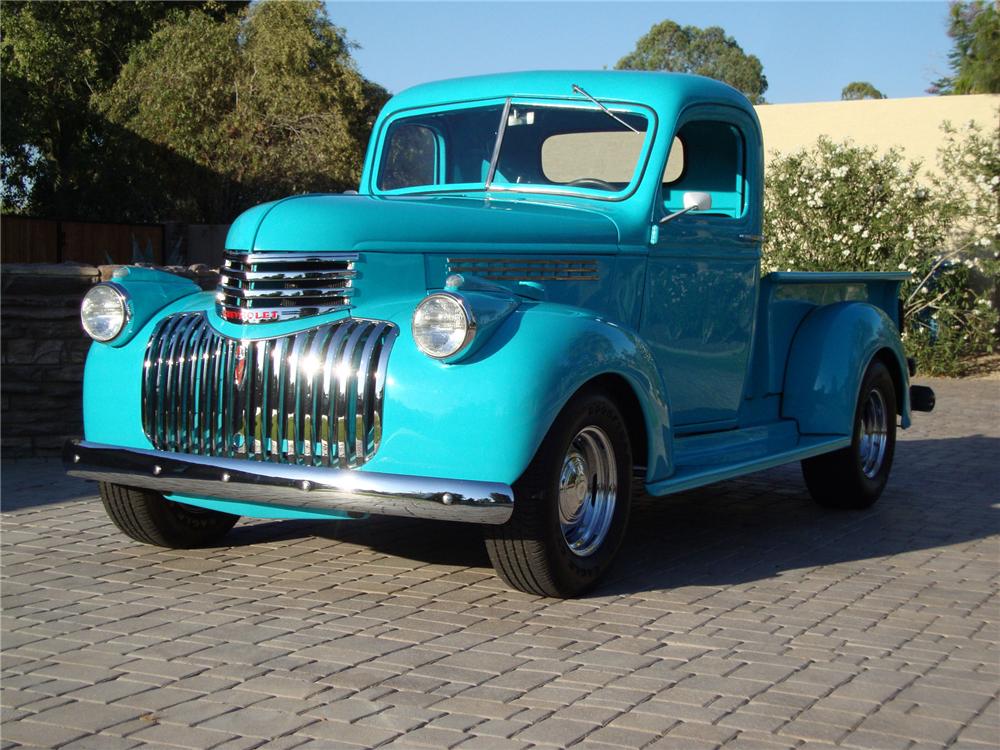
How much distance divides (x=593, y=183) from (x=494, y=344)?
1.61 meters

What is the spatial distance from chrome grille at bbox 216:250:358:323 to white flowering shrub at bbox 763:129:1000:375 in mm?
11059

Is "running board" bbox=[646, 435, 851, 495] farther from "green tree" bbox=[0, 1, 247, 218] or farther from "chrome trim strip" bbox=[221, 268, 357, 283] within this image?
"green tree" bbox=[0, 1, 247, 218]

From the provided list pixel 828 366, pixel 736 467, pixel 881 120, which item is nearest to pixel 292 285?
pixel 736 467

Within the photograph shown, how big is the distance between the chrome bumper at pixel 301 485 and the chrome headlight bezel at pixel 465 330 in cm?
43

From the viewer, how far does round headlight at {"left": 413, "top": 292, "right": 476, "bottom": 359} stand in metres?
4.14

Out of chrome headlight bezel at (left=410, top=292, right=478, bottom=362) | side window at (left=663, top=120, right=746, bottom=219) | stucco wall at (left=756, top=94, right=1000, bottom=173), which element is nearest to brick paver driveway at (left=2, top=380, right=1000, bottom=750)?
chrome headlight bezel at (left=410, top=292, right=478, bottom=362)

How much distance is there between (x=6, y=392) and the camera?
7.67 m

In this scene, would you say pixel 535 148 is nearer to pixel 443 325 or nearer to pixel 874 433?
pixel 443 325

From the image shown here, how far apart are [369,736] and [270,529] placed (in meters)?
2.77

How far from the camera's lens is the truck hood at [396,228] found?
178 inches

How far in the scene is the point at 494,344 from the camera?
13.9ft

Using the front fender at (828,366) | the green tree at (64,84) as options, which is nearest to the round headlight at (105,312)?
the front fender at (828,366)

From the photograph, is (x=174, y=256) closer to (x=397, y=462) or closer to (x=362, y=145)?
(x=362, y=145)

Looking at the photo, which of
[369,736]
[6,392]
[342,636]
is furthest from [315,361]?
[6,392]
